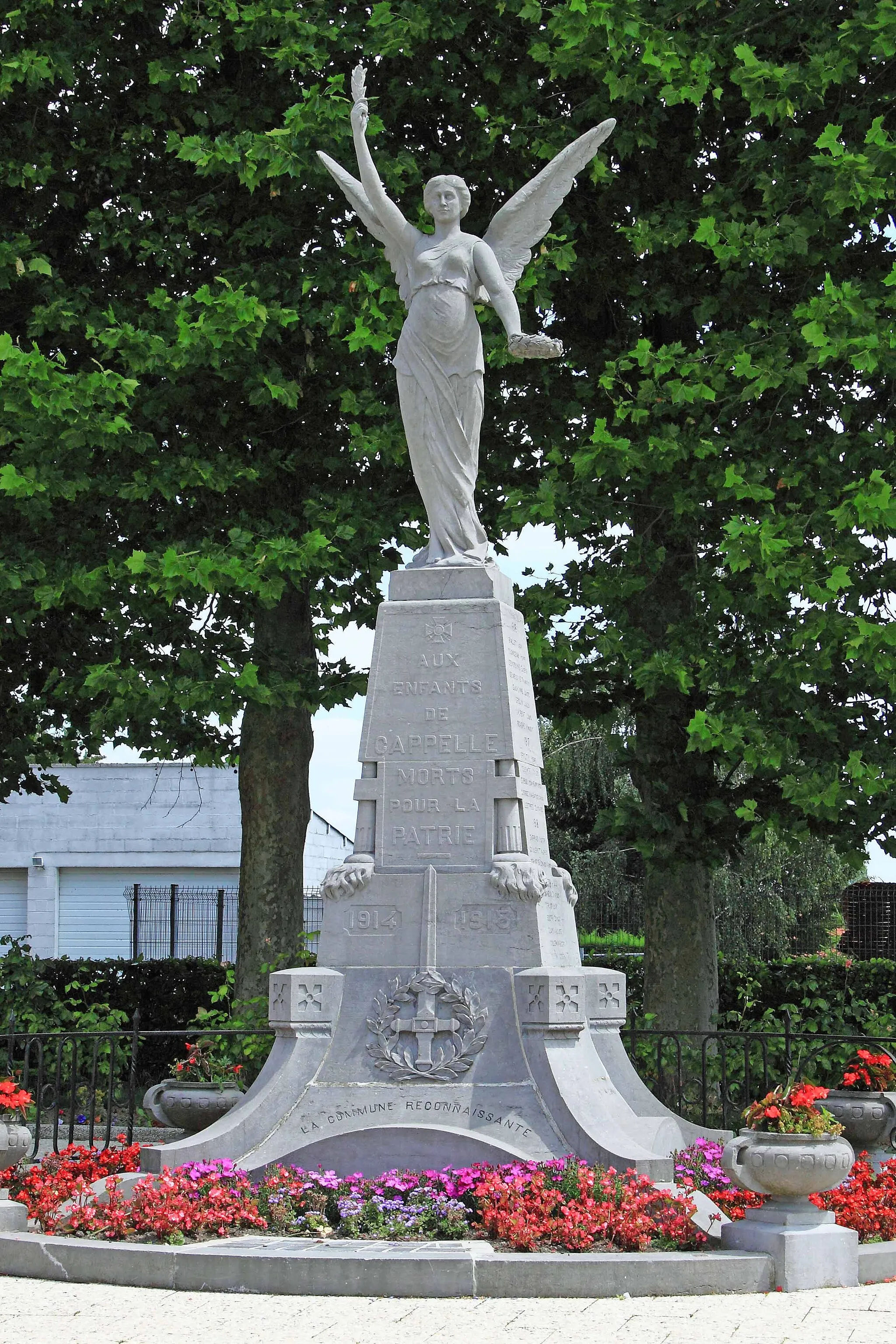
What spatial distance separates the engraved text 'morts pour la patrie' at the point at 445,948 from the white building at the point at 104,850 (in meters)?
20.6

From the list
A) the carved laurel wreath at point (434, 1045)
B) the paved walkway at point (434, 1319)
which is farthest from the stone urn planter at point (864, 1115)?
the paved walkway at point (434, 1319)

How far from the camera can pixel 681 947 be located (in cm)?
1574

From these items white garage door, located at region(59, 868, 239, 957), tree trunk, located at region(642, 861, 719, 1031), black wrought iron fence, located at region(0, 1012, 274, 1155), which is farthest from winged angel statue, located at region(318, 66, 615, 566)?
white garage door, located at region(59, 868, 239, 957)

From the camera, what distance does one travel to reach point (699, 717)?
46.0ft

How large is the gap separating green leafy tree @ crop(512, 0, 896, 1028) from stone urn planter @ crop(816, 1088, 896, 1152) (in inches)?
95.3

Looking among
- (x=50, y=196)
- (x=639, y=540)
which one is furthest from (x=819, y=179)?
(x=50, y=196)

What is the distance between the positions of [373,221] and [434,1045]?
18.3ft

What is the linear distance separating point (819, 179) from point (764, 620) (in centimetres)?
367

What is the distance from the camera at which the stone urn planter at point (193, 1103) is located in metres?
12.1

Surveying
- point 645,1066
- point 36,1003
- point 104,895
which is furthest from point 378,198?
point 104,895

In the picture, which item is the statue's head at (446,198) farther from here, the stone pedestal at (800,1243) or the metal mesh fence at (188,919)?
the metal mesh fence at (188,919)

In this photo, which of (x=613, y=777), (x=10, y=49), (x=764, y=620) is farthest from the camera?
(x=613, y=777)

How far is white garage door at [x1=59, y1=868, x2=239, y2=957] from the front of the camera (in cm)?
3170

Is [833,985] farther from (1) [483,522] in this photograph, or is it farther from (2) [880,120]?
(2) [880,120]
